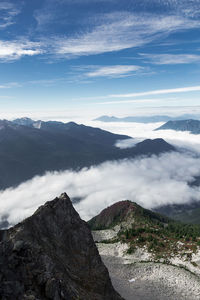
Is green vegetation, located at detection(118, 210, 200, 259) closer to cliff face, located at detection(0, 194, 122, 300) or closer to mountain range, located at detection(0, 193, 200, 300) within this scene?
mountain range, located at detection(0, 193, 200, 300)

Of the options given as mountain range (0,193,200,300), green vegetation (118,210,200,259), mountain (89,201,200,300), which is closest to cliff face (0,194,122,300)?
mountain range (0,193,200,300)

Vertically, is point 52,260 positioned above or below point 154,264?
above

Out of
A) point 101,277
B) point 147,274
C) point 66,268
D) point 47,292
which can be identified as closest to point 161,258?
point 147,274

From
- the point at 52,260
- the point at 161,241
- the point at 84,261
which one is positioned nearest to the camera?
the point at 52,260

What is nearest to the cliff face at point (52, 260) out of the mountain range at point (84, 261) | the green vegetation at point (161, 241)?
the mountain range at point (84, 261)

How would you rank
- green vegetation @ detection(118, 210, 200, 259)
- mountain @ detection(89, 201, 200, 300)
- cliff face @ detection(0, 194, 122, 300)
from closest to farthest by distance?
cliff face @ detection(0, 194, 122, 300) → mountain @ detection(89, 201, 200, 300) → green vegetation @ detection(118, 210, 200, 259)

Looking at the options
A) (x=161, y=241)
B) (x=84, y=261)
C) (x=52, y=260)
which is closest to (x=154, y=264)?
(x=161, y=241)

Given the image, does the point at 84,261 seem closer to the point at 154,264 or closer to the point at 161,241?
the point at 154,264

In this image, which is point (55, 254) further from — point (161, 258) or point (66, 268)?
point (161, 258)
